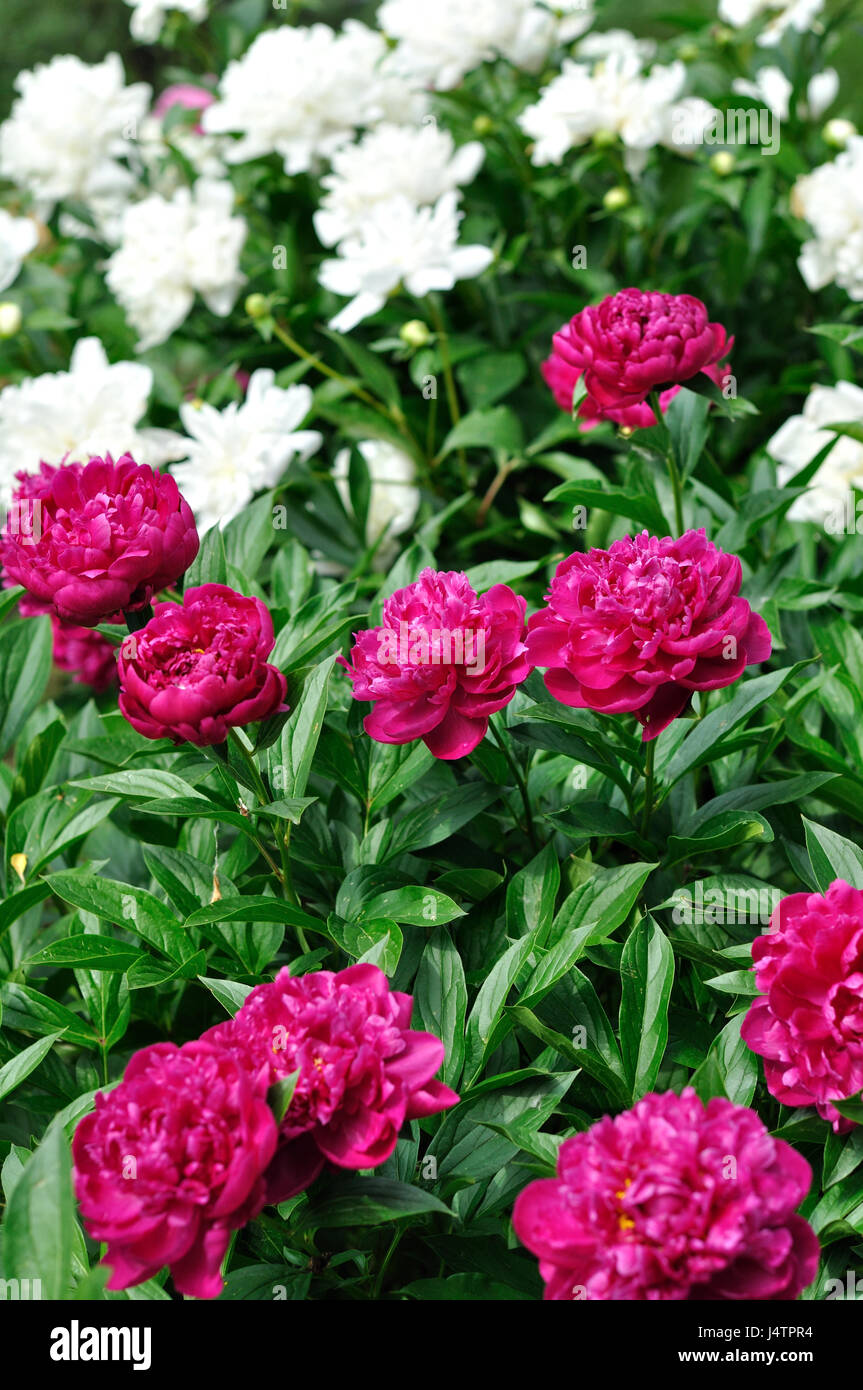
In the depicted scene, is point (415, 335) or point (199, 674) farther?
point (415, 335)

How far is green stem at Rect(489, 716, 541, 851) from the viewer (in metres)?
1.15

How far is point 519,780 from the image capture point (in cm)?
119

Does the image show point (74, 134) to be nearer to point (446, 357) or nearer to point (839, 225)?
point (446, 357)

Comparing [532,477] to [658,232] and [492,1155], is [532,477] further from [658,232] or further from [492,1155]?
[492,1155]

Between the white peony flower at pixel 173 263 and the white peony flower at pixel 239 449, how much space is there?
0.52m

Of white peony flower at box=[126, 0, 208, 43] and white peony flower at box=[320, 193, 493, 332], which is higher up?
white peony flower at box=[126, 0, 208, 43]

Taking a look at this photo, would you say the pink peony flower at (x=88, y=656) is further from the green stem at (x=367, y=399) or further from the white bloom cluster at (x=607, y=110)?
the white bloom cluster at (x=607, y=110)

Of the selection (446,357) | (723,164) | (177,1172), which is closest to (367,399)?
(446,357)

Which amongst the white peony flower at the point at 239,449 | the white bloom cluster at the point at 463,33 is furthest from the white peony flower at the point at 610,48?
the white peony flower at the point at 239,449

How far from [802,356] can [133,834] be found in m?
1.45

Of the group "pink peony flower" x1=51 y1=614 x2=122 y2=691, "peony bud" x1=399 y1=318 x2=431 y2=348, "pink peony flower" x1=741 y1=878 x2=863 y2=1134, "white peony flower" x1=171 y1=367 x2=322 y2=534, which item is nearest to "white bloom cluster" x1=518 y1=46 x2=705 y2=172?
"peony bud" x1=399 y1=318 x2=431 y2=348

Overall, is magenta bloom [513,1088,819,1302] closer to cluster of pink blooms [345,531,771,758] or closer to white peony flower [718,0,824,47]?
cluster of pink blooms [345,531,771,758]

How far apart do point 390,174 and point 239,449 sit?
1.91 feet
